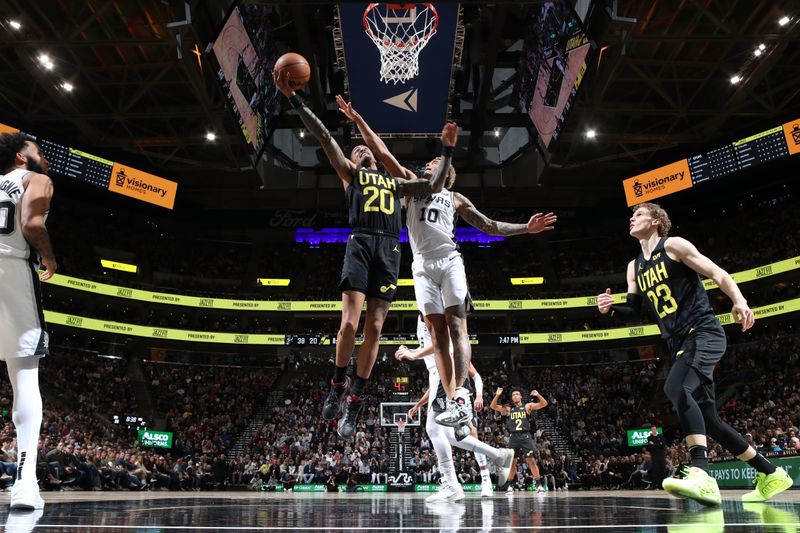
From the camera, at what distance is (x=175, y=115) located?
22.4 meters

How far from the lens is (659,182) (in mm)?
27016

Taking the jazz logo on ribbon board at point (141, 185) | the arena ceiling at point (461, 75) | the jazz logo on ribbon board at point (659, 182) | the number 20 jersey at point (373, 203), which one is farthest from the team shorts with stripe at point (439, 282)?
the jazz logo on ribbon board at point (141, 185)

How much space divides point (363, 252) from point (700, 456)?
3210mm

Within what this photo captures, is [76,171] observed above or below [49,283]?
above

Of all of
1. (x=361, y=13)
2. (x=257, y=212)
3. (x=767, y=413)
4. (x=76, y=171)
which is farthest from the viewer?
(x=257, y=212)

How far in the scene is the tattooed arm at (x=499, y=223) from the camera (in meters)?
6.01

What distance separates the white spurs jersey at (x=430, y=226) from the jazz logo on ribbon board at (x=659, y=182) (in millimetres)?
22244

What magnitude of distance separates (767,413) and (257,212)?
2662 centimetres

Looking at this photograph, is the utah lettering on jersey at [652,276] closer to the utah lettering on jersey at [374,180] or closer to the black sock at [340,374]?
the utah lettering on jersey at [374,180]

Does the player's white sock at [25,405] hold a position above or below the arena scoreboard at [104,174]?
below

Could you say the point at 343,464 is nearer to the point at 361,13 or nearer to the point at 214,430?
the point at 214,430

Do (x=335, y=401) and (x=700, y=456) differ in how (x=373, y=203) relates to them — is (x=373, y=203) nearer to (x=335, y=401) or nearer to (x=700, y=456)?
(x=335, y=401)

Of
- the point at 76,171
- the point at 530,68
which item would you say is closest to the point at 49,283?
the point at 76,171

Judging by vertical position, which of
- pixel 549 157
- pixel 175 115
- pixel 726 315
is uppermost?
pixel 175 115
